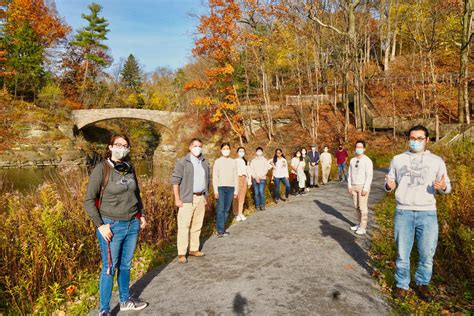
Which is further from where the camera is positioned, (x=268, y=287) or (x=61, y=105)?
(x=61, y=105)

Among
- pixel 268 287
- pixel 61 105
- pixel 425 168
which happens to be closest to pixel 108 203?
pixel 268 287

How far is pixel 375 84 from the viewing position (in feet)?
93.7

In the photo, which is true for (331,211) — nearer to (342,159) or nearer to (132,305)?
(342,159)

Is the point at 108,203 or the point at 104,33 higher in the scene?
the point at 104,33

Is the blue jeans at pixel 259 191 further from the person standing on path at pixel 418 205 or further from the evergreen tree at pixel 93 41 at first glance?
the evergreen tree at pixel 93 41

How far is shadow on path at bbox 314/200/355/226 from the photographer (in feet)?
24.3

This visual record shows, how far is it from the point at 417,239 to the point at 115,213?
3585mm

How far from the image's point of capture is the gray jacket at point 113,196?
3.13 m

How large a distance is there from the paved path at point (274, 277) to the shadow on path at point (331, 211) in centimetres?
46

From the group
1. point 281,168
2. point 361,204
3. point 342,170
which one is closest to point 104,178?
point 361,204

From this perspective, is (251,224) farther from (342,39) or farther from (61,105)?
(61,105)

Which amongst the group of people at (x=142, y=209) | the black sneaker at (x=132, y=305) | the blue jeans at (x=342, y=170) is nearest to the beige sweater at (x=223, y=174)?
the group of people at (x=142, y=209)

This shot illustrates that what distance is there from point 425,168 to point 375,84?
28323mm

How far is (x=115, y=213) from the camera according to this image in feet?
10.8
